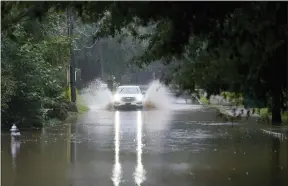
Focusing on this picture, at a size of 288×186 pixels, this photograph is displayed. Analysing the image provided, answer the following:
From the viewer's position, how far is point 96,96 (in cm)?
4428

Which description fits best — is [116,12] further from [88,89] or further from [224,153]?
[88,89]

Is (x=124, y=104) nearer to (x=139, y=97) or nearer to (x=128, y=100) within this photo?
(x=128, y=100)

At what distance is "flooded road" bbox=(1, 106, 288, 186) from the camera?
9672mm

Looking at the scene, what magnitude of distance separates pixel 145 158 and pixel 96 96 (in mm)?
32319

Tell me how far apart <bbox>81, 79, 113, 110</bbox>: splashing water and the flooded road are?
20.9 m

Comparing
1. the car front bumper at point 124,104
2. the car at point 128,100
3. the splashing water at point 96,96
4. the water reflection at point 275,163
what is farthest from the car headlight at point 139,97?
the water reflection at point 275,163

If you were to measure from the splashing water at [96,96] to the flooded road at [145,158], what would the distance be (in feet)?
68.6

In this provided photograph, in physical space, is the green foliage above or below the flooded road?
above

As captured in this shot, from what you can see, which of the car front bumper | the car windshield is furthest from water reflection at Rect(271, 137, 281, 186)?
the car windshield

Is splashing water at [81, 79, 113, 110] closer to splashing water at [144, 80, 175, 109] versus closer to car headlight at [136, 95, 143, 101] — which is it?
car headlight at [136, 95, 143, 101]

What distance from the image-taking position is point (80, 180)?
9539 mm

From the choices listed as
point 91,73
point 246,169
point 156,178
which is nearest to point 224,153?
point 246,169

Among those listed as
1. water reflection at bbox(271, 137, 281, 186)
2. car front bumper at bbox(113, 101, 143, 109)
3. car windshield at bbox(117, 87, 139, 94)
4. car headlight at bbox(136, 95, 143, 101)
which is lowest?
water reflection at bbox(271, 137, 281, 186)

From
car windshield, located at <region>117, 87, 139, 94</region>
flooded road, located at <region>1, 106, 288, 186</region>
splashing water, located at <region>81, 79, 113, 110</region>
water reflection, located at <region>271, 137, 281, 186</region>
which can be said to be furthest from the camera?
splashing water, located at <region>81, 79, 113, 110</region>
